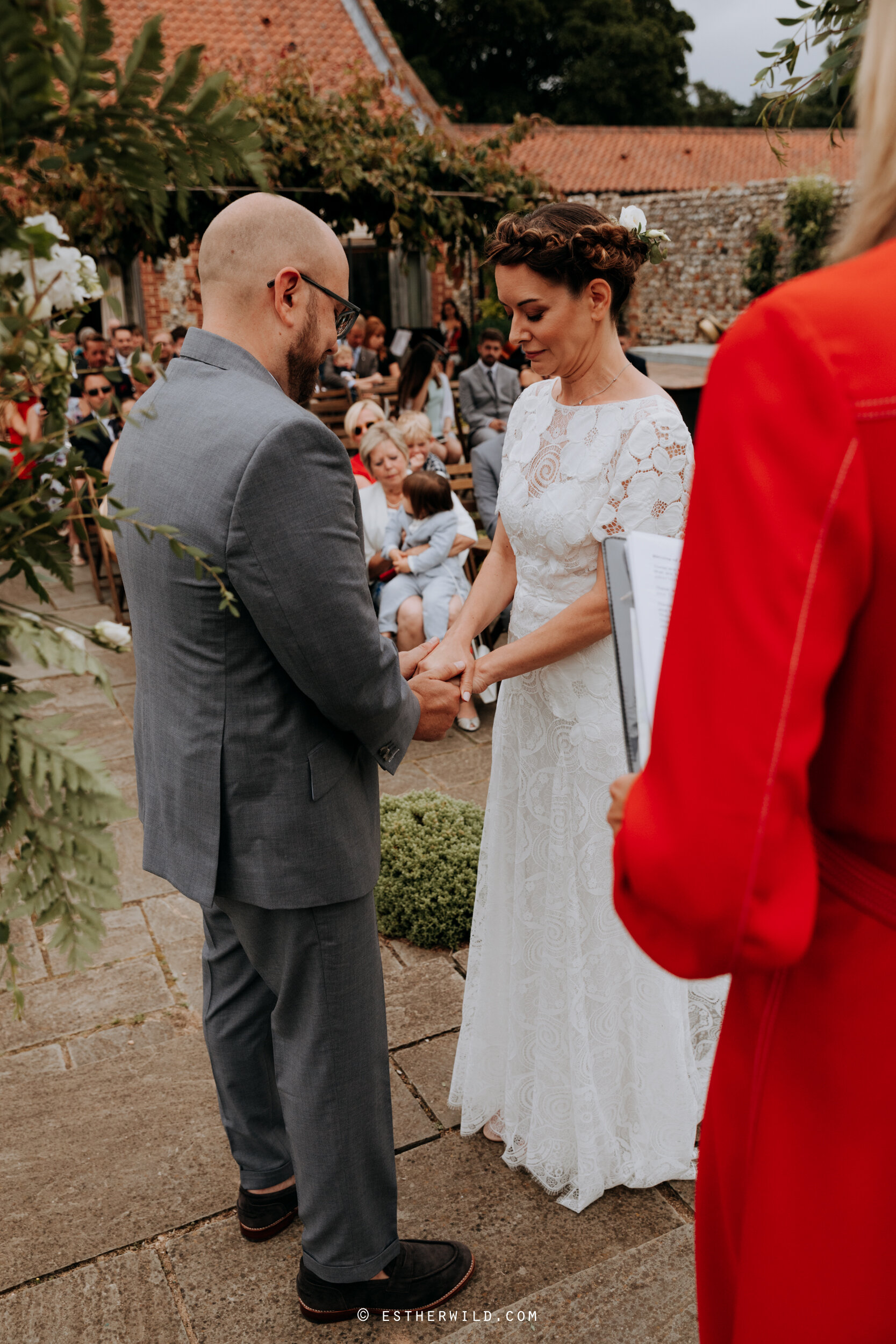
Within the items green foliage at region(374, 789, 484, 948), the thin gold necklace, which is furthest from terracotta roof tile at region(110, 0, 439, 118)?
the thin gold necklace

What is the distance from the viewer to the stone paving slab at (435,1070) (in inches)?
114

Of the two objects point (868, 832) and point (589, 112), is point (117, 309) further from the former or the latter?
point (589, 112)

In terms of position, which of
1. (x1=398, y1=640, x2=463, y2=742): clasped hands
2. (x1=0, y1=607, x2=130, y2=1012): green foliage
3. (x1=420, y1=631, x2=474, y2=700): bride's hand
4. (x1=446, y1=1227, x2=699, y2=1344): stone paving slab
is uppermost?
(x1=0, y1=607, x2=130, y2=1012): green foliage

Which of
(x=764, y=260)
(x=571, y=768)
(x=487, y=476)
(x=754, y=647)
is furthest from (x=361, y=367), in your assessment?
(x=764, y=260)

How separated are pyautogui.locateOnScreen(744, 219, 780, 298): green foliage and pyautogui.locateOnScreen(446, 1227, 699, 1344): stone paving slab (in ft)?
83.4

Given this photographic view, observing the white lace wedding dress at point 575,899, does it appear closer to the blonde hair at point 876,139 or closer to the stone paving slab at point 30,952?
the blonde hair at point 876,139

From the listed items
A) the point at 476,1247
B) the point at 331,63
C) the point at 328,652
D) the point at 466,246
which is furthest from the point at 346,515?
the point at 331,63

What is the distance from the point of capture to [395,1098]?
9.59ft

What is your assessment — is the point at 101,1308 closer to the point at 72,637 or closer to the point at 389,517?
the point at 72,637

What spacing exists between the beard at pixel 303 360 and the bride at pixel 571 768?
1.95 feet

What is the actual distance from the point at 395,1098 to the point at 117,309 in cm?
239

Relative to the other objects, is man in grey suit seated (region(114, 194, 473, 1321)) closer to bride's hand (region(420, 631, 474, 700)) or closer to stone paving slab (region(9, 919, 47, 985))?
bride's hand (region(420, 631, 474, 700))

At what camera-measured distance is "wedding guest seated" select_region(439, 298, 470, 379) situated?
582 inches

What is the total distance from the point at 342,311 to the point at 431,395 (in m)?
7.86
